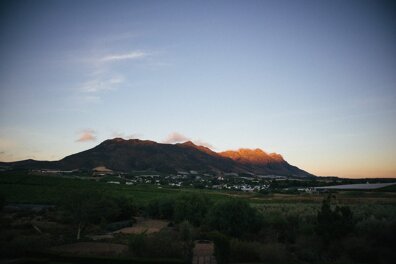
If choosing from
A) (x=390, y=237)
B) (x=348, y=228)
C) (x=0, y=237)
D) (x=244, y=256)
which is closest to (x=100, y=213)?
(x=0, y=237)

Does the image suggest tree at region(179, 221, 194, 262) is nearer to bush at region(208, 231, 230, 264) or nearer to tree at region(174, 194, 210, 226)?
bush at region(208, 231, 230, 264)

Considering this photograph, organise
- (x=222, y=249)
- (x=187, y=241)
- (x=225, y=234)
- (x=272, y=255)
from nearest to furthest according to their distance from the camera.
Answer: (x=222, y=249), (x=272, y=255), (x=187, y=241), (x=225, y=234)

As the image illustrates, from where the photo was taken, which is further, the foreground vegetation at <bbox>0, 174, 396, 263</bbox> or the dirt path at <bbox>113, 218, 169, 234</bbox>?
the dirt path at <bbox>113, 218, 169, 234</bbox>

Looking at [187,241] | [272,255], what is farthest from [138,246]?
[272,255]

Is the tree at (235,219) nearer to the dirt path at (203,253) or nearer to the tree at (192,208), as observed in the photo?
the dirt path at (203,253)

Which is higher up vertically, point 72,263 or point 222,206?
point 222,206

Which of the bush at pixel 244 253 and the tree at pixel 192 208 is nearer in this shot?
the bush at pixel 244 253

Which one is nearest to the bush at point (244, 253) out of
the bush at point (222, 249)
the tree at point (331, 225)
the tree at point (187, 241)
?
the bush at point (222, 249)

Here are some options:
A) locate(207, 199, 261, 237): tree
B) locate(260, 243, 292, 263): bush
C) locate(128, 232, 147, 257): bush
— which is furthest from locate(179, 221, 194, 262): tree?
locate(207, 199, 261, 237): tree

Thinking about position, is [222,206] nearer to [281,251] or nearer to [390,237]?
[281,251]

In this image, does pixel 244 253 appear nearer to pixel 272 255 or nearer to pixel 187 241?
pixel 272 255

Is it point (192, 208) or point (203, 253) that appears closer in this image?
point (203, 253)

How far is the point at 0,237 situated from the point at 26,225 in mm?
13555

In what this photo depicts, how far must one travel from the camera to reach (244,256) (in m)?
20.5
